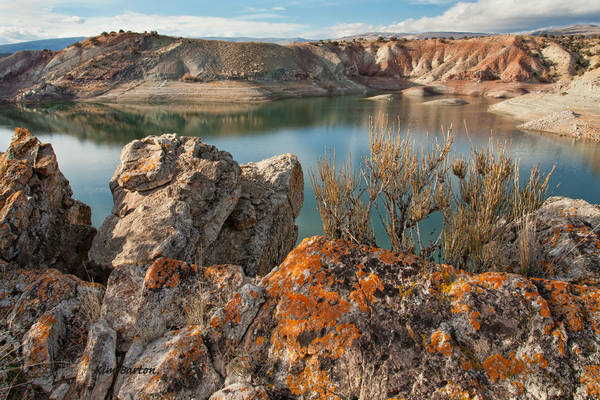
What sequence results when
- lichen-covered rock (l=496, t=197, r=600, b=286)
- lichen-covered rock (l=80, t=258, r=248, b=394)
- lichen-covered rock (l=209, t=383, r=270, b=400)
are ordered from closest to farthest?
1. lichen-covered rock (l=209, t=383, r=270, b=400)
2. lichen-covered rock (l=80, t=258, r=248, b=394)
3. lichen-covered rock (l=496, t=197, r=600, b=286)

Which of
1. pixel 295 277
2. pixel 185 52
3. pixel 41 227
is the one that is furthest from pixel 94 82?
pixel 295 277

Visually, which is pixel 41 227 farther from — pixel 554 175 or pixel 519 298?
pixel 554 175

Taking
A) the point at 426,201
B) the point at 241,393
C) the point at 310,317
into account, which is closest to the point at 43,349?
the point at 241,393

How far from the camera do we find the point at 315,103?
4916 centimetres

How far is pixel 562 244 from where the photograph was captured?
3.91m

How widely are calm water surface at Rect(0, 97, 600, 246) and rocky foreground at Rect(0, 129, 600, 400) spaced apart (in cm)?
655

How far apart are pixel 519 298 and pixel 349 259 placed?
1.39 metres

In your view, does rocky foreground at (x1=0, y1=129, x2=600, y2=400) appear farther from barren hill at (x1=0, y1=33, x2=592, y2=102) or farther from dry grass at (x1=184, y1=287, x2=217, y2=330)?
barren hill at (x1=0, y1=33, x2=592, y2=102)

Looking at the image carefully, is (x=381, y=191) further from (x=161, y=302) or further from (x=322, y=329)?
(x=161, y=302)

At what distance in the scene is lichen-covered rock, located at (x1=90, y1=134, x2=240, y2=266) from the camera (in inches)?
229

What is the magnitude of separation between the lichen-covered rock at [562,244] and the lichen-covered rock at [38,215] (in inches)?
232

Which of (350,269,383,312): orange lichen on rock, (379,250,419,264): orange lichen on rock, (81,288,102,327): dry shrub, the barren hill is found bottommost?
(81,288,102,327): dry shrub

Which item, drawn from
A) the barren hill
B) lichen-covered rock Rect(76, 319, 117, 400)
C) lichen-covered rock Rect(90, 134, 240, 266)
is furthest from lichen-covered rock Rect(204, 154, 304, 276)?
the barren hill

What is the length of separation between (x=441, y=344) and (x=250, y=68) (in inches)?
2357
